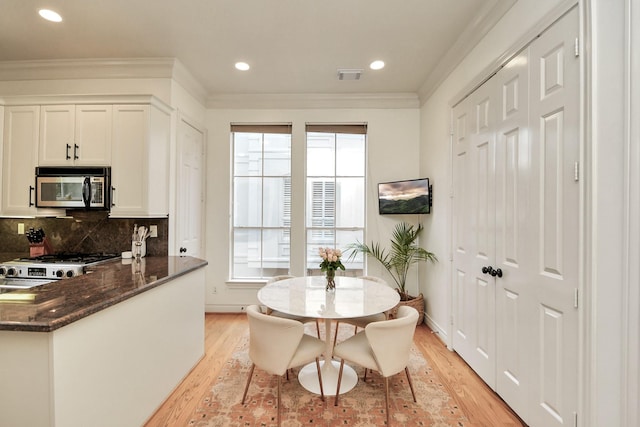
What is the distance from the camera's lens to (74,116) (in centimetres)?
285

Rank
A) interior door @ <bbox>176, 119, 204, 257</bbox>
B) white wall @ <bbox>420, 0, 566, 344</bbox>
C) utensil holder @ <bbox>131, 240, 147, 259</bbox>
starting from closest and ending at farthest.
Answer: white wall @ <bbox>420, 0, 566, 344</bbox> < utensil holder @ <bbox>131, 240, 147, 259</bbox> < interior door @ <bbox>176, 119, 204, 257</bbox>

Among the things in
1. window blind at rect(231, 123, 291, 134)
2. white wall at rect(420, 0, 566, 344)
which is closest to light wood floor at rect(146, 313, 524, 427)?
white wall at rect(420, 0, 566, 344)

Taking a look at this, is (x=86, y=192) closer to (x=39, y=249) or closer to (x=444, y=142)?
(x=39, y=249)

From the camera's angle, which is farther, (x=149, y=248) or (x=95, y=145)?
(x=149, y=248)

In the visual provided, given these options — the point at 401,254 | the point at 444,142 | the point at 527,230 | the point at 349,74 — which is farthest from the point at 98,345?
the point at 444,142

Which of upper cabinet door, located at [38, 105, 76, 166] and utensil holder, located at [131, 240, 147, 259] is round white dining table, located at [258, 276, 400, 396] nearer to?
utensil holder, located at [131, 240, 147, 259]

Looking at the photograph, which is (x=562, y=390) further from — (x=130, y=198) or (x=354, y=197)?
(x=130, y=198)

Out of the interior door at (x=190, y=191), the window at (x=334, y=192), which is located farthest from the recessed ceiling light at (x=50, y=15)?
the window at (x=334, y=192)

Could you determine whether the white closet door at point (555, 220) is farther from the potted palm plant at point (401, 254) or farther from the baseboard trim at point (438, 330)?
the potted palm plant at point (401, 254)

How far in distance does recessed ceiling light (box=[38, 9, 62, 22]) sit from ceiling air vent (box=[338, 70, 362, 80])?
2.57 m

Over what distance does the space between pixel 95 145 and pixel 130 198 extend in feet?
2.06

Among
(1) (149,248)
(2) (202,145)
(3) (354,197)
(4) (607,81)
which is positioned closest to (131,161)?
(1) (149,248)

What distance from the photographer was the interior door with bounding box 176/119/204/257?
11.1 feet

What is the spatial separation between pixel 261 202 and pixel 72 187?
2076 millimetres
